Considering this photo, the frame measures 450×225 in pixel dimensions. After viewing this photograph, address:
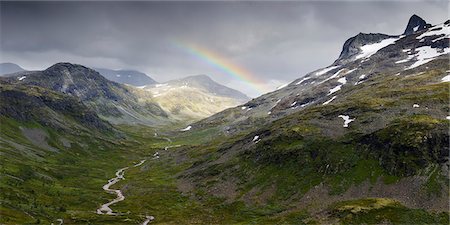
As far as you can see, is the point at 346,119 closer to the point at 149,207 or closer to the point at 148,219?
the point at 149,207

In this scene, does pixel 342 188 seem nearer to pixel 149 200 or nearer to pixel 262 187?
pixel 262 187

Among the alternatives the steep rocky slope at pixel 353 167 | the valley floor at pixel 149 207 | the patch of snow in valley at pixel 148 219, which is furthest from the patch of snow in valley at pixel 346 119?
the patch of snow in valley at pixel 148 219

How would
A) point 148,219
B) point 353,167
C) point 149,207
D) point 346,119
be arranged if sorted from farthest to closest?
1. point 346,119
2. point 149,207
3. point 353,167
4. point 148,219

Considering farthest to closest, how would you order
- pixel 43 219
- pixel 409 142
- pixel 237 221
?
pixel 409 142, pixel 237 221, pixel 43 219

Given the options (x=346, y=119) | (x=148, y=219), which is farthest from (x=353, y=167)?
(x=148, y=219)

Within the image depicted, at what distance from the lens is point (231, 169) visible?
603 feet

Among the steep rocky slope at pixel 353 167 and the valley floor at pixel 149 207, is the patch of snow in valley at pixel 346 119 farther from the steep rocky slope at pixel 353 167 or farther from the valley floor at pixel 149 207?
the valley floor at pixel 149 207

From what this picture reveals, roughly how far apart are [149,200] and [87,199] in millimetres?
26329

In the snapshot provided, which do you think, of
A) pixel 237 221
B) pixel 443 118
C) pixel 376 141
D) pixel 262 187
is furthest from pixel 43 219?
pixel 443 118

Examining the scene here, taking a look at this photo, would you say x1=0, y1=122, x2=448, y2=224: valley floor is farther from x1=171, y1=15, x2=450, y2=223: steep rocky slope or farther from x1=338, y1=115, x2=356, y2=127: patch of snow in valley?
x1=338, y1=115, x2=356, y2=127: patch of snow in valley

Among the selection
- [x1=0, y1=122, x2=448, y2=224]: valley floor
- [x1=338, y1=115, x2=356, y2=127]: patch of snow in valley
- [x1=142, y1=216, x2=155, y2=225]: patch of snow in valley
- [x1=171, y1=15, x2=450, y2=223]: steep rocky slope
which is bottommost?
[x1=142, y1=216, x2=155, y2=225]: patch of snow in valley

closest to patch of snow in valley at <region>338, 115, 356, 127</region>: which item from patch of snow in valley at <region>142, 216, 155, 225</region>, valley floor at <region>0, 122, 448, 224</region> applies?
valley floor at <region>0, 122, 448, 224</region>

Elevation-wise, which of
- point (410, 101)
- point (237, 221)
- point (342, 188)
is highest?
point (410, 101)

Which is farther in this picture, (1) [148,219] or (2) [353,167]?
(2) [353,167]
